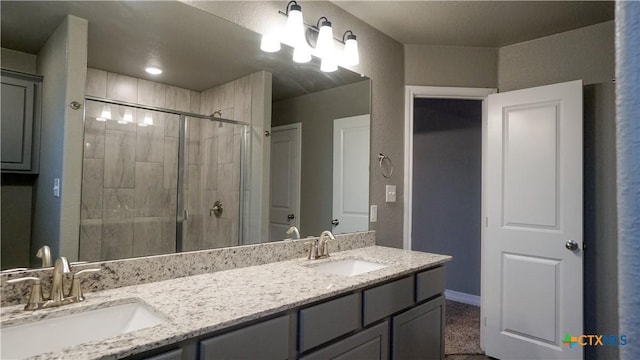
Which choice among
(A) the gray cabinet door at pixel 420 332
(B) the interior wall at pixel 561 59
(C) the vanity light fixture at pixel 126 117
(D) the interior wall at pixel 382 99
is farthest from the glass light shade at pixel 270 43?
(B) the interior wall at pixel 561 59

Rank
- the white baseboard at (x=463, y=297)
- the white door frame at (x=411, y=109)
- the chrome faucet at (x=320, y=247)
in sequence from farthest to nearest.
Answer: the white baseboard at (x=463, y=297) → the white door frame at (x=411, y=109) → the chrome faucet at (x=320, y=247)

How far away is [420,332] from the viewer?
5.67 ft

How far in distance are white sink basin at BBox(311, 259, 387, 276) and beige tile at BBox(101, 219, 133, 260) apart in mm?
900

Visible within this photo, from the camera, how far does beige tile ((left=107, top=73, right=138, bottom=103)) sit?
49.6 inches

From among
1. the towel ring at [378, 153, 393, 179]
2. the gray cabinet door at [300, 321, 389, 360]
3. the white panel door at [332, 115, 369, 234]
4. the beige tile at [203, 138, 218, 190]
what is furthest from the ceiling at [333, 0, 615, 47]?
the gray cabinet door at [300, 321, 389, 360]

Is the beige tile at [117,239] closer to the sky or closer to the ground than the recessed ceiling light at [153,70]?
closer to the ground

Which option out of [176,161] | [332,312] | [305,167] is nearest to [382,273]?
[332,312]

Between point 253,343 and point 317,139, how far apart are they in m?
1.31

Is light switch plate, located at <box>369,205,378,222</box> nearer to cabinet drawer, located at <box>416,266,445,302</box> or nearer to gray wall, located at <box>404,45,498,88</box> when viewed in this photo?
cabinet drawer, located at <box>416,266,445,302</box>

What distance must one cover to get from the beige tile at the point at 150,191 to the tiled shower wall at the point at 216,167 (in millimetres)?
112

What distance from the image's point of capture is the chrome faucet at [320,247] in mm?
1815

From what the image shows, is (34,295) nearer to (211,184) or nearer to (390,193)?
(211,184)
